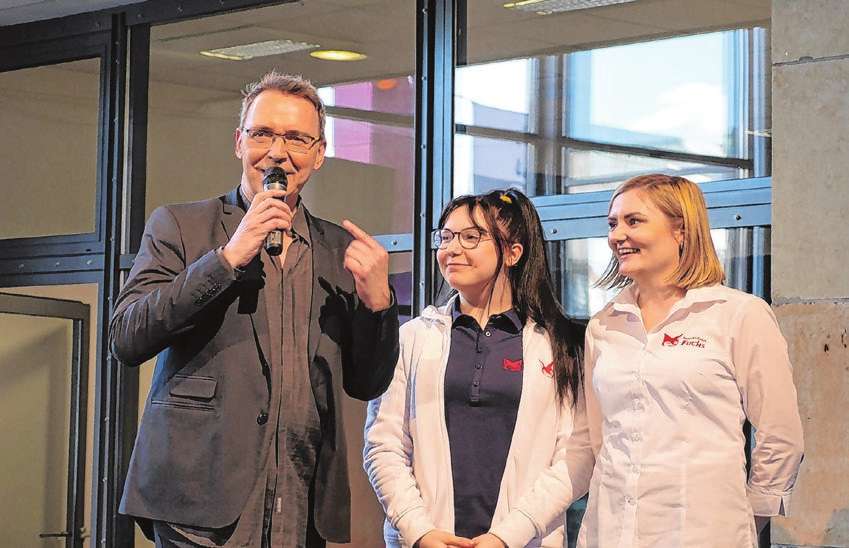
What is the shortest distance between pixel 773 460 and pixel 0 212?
4.07 metres

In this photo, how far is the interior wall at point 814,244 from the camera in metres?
3.51

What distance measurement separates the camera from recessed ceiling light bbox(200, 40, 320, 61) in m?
4.95

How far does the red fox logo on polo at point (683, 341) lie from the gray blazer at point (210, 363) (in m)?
0.72

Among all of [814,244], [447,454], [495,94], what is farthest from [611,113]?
[447,454]

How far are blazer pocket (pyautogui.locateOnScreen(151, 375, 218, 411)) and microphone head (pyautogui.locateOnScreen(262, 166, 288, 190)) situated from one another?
40cm

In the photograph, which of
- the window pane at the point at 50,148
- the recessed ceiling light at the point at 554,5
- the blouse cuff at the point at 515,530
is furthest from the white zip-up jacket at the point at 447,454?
the window pane at the point at 50,148

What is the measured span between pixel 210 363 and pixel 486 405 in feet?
2.89

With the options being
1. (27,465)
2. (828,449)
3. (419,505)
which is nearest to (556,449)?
(419,505)

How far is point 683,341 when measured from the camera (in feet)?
9.11

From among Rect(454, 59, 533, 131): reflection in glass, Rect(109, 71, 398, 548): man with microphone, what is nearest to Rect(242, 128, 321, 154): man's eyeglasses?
Rect(109, 71, 398, 548): man with microphone

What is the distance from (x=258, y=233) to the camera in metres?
2.20

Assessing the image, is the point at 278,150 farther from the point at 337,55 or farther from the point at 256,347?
the point at 337,55

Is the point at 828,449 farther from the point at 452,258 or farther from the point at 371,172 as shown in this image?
the point at 371,172

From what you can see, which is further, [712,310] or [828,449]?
[828,449]
